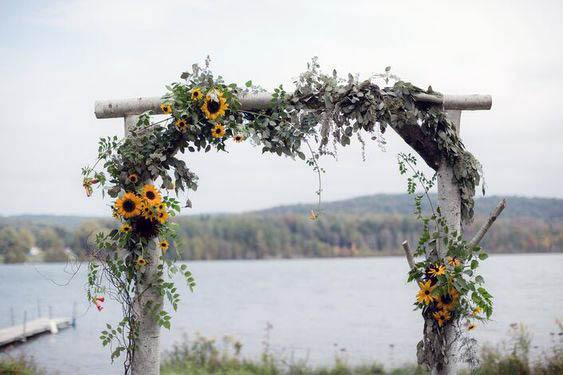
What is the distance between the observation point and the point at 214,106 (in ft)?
15.8

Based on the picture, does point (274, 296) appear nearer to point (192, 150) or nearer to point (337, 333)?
point (337, 333)

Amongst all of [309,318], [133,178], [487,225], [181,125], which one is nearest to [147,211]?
[133,178]

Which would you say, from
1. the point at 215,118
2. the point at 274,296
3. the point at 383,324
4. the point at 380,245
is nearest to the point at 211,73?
the point at 215,118

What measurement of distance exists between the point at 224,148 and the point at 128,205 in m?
0.80

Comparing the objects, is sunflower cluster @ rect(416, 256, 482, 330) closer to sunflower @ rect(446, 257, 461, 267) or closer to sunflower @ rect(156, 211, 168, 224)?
sunflower @ rect(446, 257, 461, 267)

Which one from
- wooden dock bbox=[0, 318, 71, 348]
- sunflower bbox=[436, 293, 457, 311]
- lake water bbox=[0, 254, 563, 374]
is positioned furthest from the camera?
wooden dock bbox=[0, 318, 71, 348]

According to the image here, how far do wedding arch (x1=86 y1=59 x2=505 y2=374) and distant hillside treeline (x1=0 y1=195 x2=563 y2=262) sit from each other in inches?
963

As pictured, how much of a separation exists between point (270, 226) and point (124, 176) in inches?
2019

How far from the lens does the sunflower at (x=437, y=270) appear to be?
487 cm

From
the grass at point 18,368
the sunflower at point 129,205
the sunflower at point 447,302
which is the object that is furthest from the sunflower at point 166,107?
the grass at point 18,368

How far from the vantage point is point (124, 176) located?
4.86m

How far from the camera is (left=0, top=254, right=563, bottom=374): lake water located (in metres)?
18.2

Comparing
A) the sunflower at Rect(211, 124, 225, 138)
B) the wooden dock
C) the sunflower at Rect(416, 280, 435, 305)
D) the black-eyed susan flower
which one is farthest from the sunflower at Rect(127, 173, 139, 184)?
the wooden dock

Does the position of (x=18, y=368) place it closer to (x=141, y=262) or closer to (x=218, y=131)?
(x=141, y=262)
